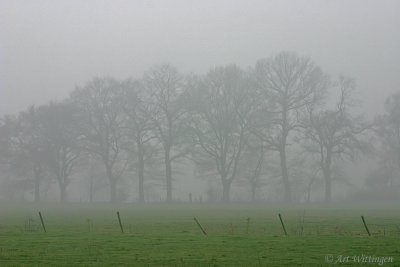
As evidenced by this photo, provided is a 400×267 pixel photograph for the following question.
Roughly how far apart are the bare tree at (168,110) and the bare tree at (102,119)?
533 centimetres

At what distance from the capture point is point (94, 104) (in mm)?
75000

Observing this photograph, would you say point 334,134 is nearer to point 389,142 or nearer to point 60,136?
point 389,142

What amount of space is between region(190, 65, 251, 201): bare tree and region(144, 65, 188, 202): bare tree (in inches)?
97.6

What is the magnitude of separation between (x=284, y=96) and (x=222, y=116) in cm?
841

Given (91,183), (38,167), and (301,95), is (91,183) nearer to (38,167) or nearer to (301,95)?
(38,167)

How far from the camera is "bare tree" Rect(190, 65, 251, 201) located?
67625 millimetres

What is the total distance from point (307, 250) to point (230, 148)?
168 ft

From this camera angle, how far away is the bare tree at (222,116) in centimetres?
6762

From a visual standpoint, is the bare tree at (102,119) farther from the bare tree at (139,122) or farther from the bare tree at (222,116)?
the bare tree at (222,116)

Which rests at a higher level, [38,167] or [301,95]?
[301,95]

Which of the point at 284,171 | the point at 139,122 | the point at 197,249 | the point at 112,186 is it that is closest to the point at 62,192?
the point at 112,186

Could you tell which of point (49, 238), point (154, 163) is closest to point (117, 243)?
point (49, 238)

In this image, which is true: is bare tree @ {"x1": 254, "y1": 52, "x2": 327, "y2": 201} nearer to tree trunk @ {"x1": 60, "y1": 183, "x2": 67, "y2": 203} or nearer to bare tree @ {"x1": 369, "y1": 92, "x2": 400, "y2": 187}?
bare tree @ {"x1": 369, "y1": 92, "x2": 400, "y2": 187}

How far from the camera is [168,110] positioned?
70438 millimetres
